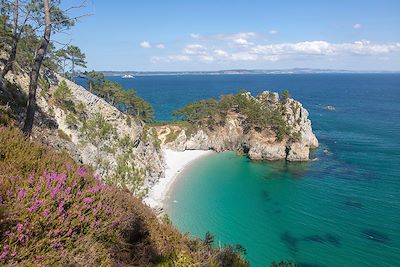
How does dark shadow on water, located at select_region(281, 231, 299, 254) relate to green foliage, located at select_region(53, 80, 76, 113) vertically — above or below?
below

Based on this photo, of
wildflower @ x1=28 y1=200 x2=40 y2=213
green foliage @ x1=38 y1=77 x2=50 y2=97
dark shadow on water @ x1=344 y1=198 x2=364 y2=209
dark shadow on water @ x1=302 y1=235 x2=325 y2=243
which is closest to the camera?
wildflower @ x1=28 y1=200 x2=40 y2=213

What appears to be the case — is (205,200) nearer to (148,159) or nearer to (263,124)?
(148,159)

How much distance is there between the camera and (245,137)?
281 ft

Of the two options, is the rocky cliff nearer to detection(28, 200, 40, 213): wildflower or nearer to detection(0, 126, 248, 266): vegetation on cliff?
detection(0, 126, 248, 266): vegetation on cliff

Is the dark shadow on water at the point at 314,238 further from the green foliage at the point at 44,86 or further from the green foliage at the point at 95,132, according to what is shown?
the green foliage at the point at 44,86

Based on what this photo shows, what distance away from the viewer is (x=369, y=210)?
48.3 meters

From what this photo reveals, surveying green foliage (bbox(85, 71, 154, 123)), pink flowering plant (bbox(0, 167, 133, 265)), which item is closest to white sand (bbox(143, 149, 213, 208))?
green foliage (bbox(85, 71, 154, 123))

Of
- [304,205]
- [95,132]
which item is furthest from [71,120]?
[304,205]

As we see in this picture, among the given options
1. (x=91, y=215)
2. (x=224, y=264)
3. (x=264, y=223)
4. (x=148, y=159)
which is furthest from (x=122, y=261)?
(x=148, y=159)

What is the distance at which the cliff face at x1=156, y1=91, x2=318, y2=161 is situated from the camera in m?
79.1

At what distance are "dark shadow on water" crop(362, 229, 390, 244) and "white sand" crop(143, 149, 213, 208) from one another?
28.3 meters

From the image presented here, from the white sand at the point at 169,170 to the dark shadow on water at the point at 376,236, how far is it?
28282mm

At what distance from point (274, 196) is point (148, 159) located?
2420cm

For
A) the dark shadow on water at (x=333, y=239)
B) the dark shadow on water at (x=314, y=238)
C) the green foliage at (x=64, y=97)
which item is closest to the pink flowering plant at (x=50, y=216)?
the dark shadow on water at (x=314, y=238)
